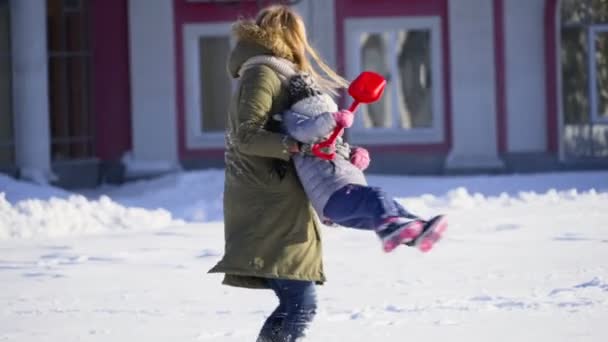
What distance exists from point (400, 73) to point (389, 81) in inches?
8.4

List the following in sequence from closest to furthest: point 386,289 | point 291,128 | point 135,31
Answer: point 291,128, point 386,289, point 135,31

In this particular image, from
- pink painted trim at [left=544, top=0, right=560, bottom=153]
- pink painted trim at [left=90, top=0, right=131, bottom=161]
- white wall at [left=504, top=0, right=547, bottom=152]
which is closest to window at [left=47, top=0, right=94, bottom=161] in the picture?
pink painted trim at [left=90, top=0, right=131, bottom=161]

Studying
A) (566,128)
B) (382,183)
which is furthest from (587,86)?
(382,183)

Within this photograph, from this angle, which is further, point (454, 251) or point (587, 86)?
point (587, 86)

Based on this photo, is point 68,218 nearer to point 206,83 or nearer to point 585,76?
point 206,83

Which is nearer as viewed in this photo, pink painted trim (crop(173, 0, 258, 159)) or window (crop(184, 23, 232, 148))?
pink painted trim (crop(173, 0, 258, 159))

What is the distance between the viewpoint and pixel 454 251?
1153 cm

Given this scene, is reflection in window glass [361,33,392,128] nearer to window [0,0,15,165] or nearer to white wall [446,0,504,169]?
white wall [446,0,504,169]

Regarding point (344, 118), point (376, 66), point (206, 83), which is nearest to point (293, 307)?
point (344, 118)

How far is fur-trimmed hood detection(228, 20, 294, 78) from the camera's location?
5.75m

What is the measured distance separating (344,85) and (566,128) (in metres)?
16.3

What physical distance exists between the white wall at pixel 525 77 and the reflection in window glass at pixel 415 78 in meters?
1.26

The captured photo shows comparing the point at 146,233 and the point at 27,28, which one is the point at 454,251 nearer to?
the point at 146,233

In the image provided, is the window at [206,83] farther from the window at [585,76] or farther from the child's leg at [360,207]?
the child's leg at [360,207]
